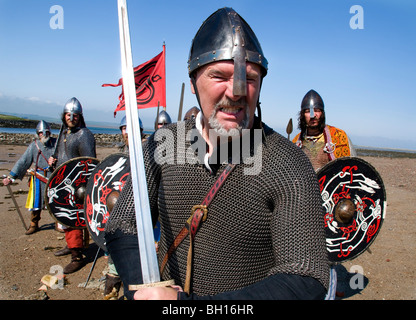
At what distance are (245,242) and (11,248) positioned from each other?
5.64 m

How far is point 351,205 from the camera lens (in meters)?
3.36

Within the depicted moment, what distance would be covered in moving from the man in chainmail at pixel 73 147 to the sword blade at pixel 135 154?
4177mm

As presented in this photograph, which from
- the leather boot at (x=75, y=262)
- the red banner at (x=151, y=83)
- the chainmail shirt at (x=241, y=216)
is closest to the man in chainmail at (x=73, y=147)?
the leather boot at (x=75, y=262)

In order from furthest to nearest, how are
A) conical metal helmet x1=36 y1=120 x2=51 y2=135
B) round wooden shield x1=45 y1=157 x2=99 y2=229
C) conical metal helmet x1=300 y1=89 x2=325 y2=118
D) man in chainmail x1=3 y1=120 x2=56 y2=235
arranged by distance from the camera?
conical metal helmet x1=36 y1=120 x2=51 y2=135 < man in chainmail x1=3 y1=120 x2=56 y2=235 < conical metal helmet x1=300 y1=89 x2=325 y2=118 < round wooden shield x1=45 y1=157 x2=99 y2=229

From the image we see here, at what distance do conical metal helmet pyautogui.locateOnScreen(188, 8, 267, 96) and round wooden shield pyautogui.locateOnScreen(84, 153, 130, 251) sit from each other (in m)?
2.14

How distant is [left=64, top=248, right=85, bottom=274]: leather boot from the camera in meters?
4.91

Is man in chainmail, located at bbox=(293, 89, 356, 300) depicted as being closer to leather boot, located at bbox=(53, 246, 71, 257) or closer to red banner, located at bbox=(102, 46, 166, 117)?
red banner, located at bbox=(102, 46, 166, 117)

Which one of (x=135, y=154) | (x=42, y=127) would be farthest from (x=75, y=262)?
(x=135, y=154)

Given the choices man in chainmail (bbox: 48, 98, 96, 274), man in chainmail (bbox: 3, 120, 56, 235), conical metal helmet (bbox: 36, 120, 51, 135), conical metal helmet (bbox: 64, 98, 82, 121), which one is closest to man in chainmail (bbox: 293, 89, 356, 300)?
man in chainmail (bbox: 48, 98, 96, 274)

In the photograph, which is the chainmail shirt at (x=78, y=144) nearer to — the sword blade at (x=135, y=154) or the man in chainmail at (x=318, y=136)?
the man in chainmail at (x=318, y=136)

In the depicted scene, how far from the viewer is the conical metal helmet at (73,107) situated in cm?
556

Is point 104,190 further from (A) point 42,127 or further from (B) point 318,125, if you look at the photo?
(A) point 42,127
